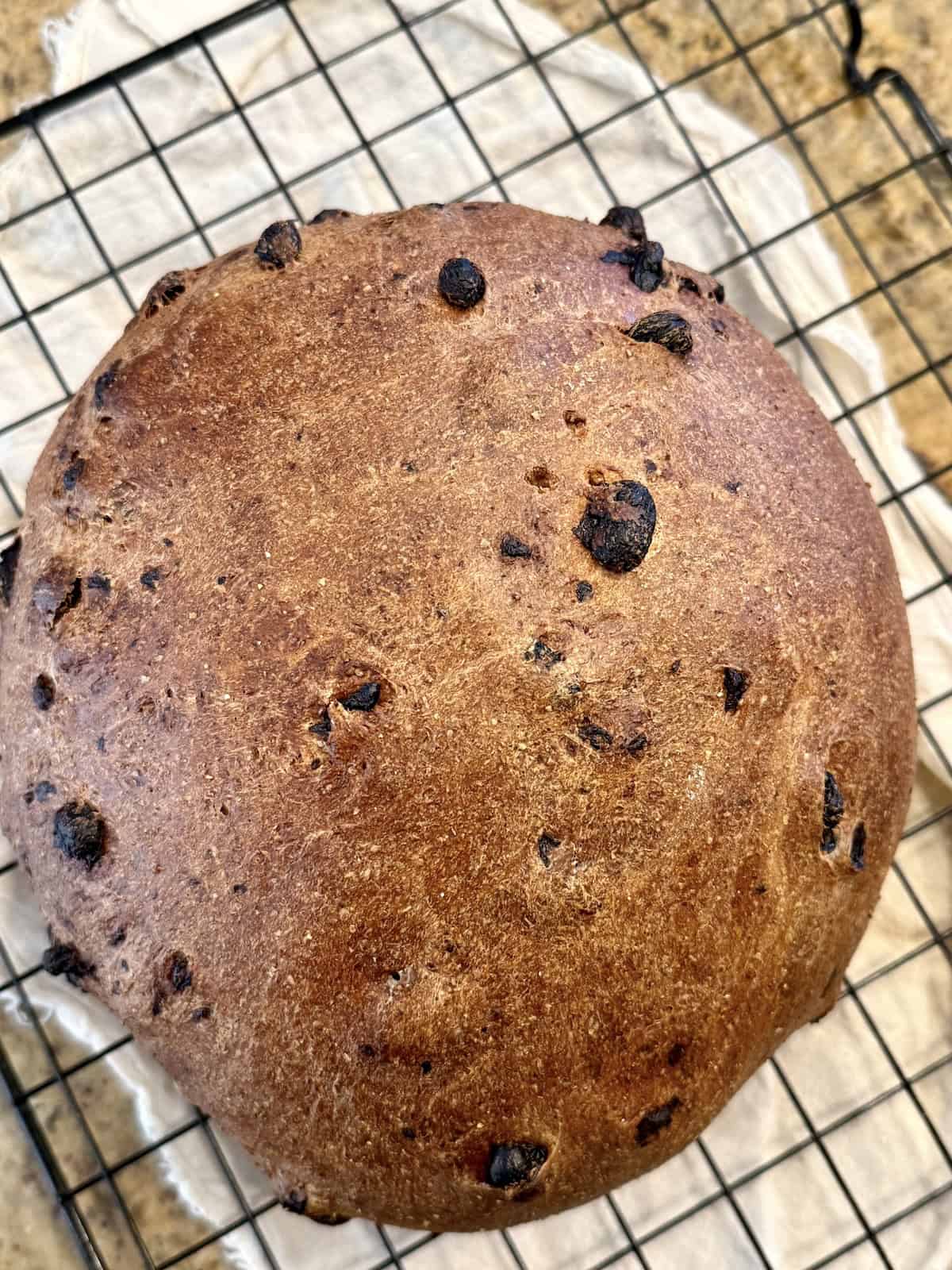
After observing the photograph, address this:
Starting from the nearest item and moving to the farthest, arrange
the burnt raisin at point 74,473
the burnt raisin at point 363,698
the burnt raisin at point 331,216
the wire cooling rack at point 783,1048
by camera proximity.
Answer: the burnt raisin at point 363,698 < the burnt raisin at point 74,473 < the burnt raisin at point 331,216 < the wire cooling rack at point 783,1048

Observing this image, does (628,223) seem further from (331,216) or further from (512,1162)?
(512,1162)

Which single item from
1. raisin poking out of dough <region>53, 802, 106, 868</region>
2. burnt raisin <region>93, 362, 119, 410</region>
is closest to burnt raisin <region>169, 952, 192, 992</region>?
raisin poking out of dough <region>53, 802, 106, 868</region>

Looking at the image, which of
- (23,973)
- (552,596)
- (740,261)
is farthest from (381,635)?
(740,261)

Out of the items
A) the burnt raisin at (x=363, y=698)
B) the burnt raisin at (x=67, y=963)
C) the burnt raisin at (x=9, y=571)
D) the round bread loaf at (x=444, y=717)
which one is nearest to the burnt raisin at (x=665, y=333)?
the round bread loaf at (x=444, y=717)

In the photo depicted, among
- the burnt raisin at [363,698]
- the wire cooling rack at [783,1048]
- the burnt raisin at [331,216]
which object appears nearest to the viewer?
the burnt raisin at [363,698]

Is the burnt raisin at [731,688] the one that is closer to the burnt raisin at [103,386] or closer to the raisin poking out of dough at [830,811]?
the raisin poking out of dough at [830,811]

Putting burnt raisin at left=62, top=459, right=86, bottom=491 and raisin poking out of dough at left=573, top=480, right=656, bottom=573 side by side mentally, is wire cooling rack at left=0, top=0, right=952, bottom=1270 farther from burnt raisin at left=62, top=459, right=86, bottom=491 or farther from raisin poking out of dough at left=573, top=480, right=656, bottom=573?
raisin poking out of dough at left=573, top=480, right=656, bottom=573

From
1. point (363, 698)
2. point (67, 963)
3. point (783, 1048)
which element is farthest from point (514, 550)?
point (783, 1048)
